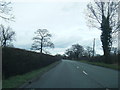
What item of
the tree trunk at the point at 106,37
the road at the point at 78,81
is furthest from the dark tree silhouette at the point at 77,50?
the road at the point at 78,81

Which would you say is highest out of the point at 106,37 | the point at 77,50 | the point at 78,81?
the point at 106,37

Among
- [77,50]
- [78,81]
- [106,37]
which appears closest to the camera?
[78,81]

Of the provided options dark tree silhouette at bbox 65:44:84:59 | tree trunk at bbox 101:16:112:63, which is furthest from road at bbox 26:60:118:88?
dark tree silhouette at bbox 65:44:84:59

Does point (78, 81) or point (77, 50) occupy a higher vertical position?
point (78, 81)

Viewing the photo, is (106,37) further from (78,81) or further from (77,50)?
(77,50)

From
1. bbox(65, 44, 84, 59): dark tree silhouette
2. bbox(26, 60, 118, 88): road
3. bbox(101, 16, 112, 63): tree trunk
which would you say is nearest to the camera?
bbox(26, 60, 118, 88): road

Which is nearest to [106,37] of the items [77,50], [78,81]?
[78,81]

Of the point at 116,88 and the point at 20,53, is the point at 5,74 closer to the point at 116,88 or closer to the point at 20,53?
the point at 20,53

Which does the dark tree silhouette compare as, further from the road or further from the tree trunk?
the road

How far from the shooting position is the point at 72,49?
17338 cm

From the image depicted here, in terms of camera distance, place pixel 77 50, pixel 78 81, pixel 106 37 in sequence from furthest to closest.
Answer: pixel 77 50 < pixel 106 37 < pixel 78 81

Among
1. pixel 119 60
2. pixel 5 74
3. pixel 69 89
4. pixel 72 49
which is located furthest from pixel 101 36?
pixel 72 49

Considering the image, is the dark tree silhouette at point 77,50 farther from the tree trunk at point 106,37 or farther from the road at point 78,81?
the road at point 78,81

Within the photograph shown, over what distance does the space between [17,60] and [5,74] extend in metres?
2.59
